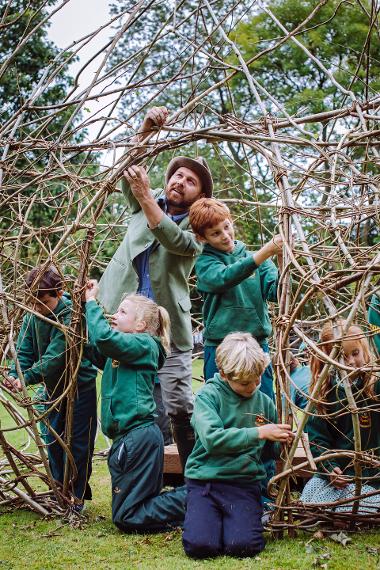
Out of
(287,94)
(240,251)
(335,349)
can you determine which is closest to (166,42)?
(287,94)

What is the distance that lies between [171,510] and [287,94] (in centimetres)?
1643

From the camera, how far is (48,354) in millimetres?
3949

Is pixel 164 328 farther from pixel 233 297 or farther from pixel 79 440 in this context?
pixel 79 440

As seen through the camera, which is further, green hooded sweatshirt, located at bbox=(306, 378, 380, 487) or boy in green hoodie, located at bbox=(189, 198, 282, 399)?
boy in green hoodie, located at bbox=(189, 198, 282, 399)

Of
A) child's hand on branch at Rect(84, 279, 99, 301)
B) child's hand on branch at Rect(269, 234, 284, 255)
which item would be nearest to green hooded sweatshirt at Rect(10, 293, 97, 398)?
child's hand on branch at Rect(84, 279, 99, 301)

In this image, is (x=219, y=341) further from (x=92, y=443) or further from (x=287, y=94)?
(x=287, y=94)

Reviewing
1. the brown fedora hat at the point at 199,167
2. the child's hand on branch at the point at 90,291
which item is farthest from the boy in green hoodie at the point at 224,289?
the child's hand on branch at the point at 90,291

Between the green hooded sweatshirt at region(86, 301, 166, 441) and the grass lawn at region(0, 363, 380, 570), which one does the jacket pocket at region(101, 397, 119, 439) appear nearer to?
the green hooded sweatshirt at region(86, 301, 166, 441)

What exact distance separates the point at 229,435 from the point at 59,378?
115cm

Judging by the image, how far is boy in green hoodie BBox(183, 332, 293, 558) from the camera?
10.5ft

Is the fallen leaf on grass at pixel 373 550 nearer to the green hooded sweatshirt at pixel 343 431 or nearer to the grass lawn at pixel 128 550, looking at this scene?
the grass lawn at pixel 128 550

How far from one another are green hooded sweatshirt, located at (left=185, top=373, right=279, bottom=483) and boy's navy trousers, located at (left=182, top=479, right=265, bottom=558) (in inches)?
2.0

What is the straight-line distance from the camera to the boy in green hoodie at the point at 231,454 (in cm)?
319

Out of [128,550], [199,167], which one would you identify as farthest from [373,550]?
[199,167]
